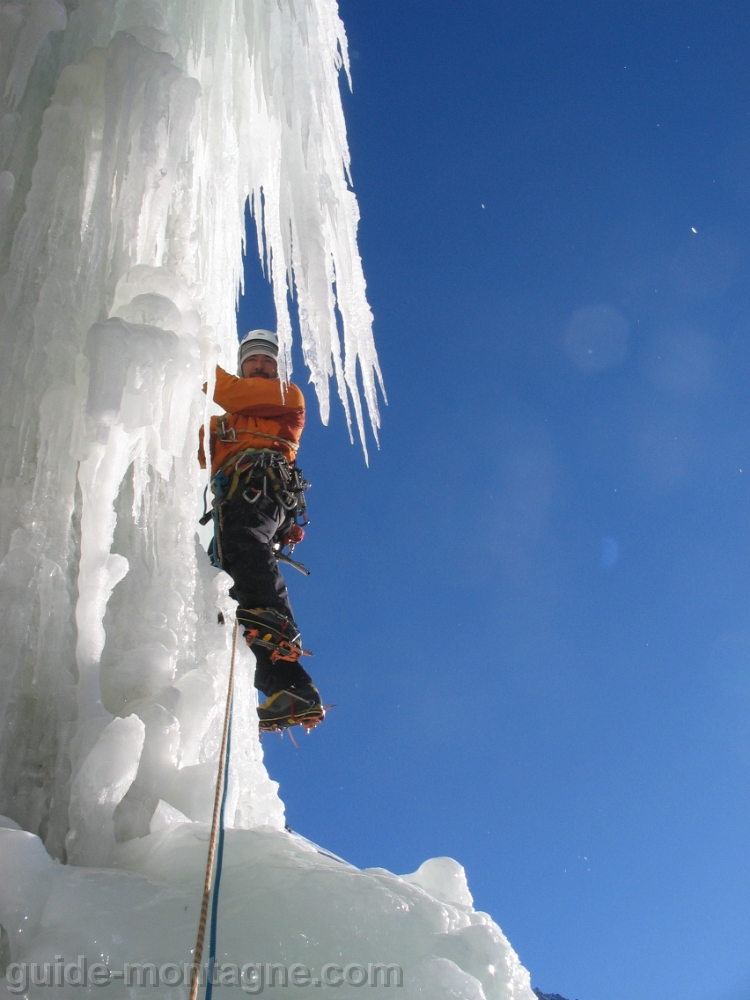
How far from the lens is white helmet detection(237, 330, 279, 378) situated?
14.0 feet

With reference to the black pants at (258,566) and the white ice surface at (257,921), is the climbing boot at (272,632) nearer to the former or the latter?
the black pants at (258,566)

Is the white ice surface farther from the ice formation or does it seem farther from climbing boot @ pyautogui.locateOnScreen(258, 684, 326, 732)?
climbing boot @ pyautogui.locateOnScreen(258, 684, 326, 732)

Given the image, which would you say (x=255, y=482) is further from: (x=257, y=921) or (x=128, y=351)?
(x=257, y=921)

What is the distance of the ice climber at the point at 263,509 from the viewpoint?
3385mm

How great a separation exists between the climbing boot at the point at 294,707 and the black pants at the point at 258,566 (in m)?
0.03

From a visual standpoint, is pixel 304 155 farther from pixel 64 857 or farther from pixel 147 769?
pixel 64 857

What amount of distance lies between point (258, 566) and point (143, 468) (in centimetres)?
92

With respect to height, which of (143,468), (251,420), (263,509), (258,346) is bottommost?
(143,468)

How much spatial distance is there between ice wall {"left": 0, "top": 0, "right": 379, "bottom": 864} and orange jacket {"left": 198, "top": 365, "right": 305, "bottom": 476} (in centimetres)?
27

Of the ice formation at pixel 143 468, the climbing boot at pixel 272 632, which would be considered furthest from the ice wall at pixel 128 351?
the climbing boot at pixel 272 632

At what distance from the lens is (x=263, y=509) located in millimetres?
3779

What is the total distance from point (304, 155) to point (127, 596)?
2.13 m

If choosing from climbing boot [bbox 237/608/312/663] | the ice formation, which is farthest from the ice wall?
climbing boot [bbox 237/608/312/663]

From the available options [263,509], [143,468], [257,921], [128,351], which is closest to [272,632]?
[263,509]
